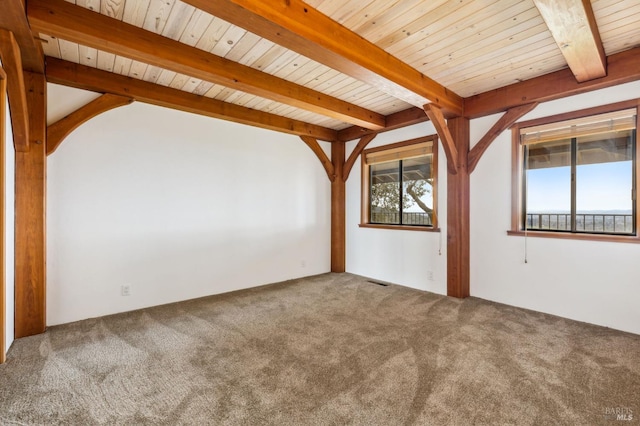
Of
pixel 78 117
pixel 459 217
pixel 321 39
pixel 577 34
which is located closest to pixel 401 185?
pixel 459 217

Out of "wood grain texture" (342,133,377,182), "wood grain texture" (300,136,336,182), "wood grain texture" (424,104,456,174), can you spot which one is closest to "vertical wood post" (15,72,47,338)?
"wood grain texture" (300,136,336,182)

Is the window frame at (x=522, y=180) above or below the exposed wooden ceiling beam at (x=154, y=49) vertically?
below

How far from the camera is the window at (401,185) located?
13.8 feet

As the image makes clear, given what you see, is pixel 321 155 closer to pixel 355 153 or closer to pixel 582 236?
pixel 355 153

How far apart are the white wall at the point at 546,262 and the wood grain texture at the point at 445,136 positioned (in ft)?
0.97

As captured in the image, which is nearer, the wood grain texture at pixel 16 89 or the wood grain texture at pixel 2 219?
the wood grain texture at pixel 16 89

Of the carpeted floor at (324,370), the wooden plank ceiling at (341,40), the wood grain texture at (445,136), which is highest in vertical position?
the wooden plank ceiling at (341,40)

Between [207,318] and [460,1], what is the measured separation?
346cm

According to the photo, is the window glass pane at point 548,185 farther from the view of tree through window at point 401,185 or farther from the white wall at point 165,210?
the white wall at point 165,210

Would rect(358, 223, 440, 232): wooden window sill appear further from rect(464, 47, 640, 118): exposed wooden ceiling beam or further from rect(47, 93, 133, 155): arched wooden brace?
rect(47, 93, 133, 155): arched wooden brace

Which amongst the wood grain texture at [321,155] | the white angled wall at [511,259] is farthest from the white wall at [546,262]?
the wood grain texture at [321,155]

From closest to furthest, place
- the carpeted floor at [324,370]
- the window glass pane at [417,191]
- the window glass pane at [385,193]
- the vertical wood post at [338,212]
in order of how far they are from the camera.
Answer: the carpeted floor at [324,370], the window glass pane at [417,191], the window glass pane at [385,193], the vertical wood post at [338,212]

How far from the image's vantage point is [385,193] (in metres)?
4.83

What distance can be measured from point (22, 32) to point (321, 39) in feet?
6.56
